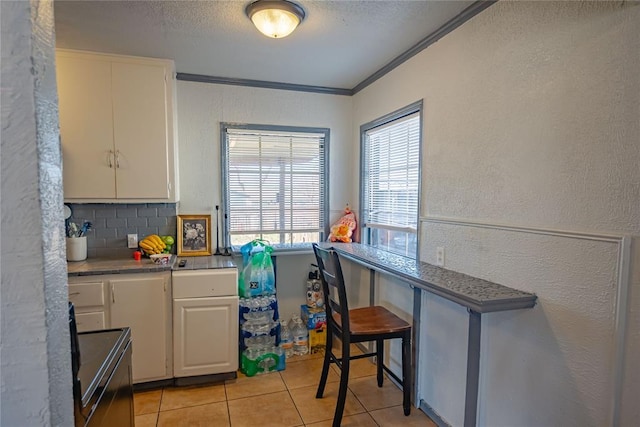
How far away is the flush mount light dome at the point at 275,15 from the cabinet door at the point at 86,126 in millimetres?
1272

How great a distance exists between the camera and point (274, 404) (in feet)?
7.77

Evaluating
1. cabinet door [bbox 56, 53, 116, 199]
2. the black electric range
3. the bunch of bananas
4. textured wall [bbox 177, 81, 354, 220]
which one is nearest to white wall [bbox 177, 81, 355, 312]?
textured wall [bbox 177, 81, 354, 220]

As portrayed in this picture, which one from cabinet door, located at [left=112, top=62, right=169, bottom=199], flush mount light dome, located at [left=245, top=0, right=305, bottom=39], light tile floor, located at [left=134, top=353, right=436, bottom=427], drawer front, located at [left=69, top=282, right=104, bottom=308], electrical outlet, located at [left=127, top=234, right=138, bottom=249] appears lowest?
light tile floor, located at [left=134, top=353, right=436, bottom=427]

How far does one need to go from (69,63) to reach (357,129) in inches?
86.3

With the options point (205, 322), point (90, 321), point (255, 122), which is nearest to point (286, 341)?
point (205, 322)

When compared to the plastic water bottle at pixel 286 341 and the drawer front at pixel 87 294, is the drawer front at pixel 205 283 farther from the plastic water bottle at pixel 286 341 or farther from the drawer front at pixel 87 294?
the plastic water bottle at pixel 286 341

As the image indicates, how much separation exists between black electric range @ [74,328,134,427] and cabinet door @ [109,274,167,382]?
109 centimetres

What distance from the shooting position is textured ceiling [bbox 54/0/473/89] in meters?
1.89

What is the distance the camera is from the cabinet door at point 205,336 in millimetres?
2523

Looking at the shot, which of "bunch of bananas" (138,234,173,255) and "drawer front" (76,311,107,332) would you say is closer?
"drawer front" (76,311,107,332)

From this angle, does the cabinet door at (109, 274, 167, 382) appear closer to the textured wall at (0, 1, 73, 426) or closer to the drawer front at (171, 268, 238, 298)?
the drawer front at (171, 268, 238, 298)

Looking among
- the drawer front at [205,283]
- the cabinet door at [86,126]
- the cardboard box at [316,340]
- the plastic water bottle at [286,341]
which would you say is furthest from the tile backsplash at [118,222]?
the cardboard box at [316,340]

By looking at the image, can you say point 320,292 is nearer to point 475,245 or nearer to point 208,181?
point 208,181

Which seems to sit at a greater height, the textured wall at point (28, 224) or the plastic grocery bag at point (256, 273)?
the textured wall at point (28, 224)
